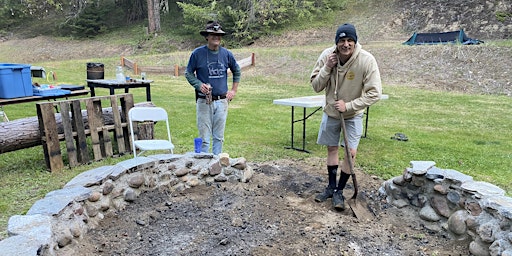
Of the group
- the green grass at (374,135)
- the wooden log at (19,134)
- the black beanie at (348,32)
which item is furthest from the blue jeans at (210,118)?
the wooden log at (19,134)

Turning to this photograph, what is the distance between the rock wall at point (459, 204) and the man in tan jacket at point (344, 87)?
0.64 m

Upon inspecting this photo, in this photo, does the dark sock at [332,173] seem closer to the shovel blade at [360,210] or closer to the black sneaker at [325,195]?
the black sneaker at [325,195]

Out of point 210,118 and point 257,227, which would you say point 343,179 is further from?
point 210,118

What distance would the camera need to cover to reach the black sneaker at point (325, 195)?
369 centimetres

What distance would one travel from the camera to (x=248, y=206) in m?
3.59

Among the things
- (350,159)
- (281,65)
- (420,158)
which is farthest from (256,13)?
(350,159)

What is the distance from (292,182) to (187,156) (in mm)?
1199

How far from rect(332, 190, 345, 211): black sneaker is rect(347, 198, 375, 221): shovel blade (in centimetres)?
7

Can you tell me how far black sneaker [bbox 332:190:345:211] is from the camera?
3494 mm

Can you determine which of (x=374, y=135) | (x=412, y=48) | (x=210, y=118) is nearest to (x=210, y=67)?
(x=210, y=118)

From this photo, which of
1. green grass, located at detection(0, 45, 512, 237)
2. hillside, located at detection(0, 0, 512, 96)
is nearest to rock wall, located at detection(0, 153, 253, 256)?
green grass, located at detection(0, 45, 512, 237)

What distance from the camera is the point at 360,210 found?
3494 millimetres

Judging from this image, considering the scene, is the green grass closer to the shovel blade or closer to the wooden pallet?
the wooden pallet

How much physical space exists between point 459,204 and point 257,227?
5.60 ft
